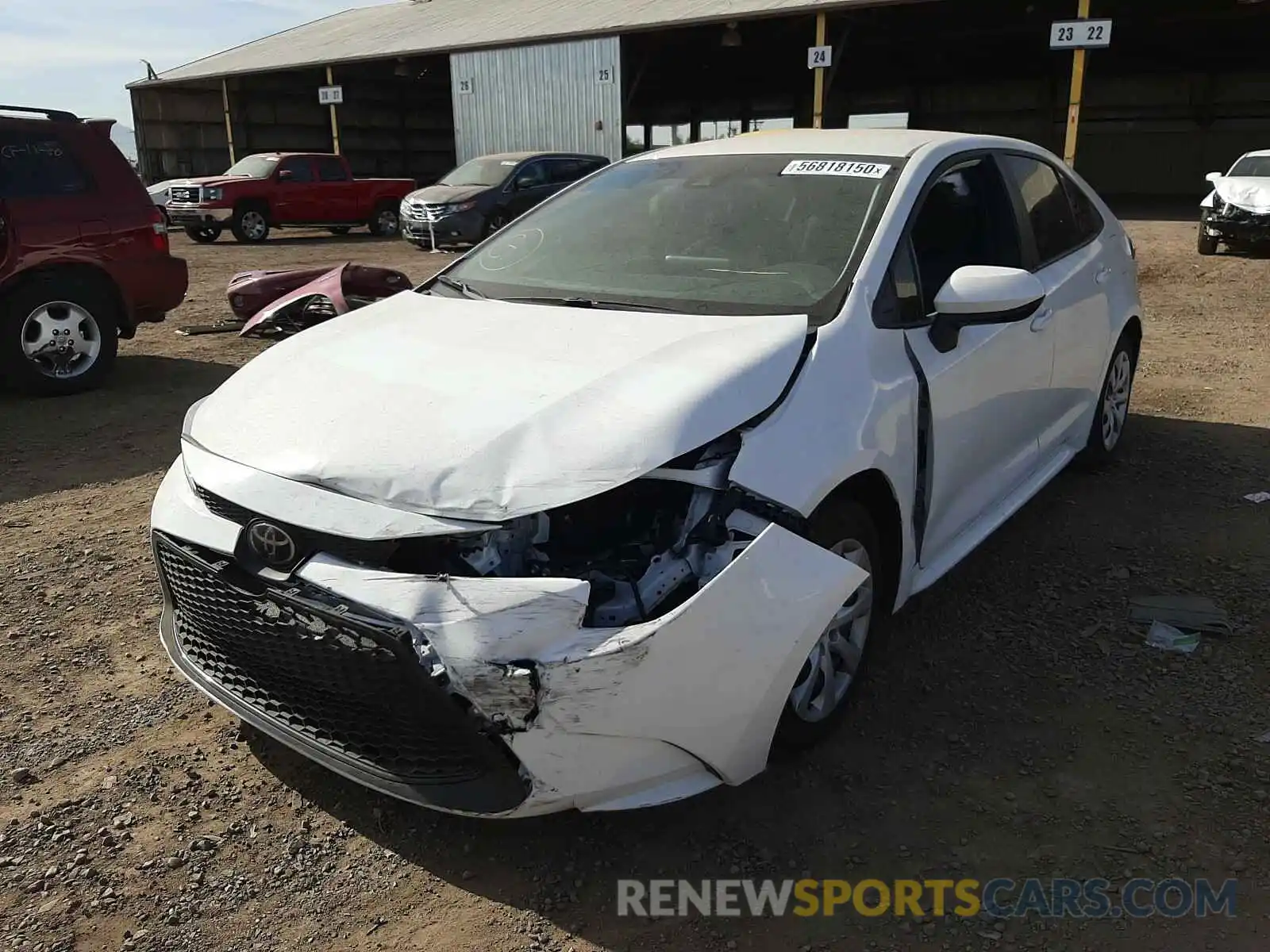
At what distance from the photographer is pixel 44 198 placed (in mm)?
6680

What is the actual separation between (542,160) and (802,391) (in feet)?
52.2

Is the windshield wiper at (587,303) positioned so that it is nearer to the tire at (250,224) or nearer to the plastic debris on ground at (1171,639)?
the plastic debris on ground at (1171,639)

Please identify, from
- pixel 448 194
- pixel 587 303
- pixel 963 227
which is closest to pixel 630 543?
pixel 587 303

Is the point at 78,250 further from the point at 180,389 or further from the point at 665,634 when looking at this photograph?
the point at 665,634

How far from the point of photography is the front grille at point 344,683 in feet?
6.94

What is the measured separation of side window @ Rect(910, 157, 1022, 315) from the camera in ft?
10.6

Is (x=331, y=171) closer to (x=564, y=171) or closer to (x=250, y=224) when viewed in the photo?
(x=250, y=224)

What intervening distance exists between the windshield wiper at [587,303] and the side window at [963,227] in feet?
2.72

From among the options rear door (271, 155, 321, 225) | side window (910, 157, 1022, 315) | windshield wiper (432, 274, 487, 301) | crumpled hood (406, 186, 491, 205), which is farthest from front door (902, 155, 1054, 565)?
rear door (271, 155, 321, 225)

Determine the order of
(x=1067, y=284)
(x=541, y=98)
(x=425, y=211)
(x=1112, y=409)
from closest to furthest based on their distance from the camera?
(x=1067, y=284) → (x=1112, y=409) → (x=425, y=211) → (x=541, y=98)

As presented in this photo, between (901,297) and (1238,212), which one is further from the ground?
(901,297)

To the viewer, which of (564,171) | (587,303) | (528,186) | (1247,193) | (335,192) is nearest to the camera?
(587,303)

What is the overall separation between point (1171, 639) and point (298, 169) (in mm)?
19041

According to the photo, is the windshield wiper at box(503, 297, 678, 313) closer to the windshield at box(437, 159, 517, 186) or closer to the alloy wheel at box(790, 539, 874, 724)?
the alloy wheel at box(790, 539, 874, 724)
